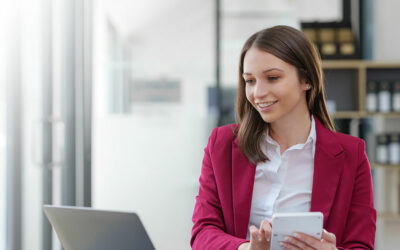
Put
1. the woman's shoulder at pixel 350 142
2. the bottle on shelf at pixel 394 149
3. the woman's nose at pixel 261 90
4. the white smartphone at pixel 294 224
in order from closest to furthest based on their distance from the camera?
1. the white smartphone at pixel 294 224
2. the woman's nose at pixel 261 90
3. the woman's shoulder at pixel 350 142
4. the bottle on shelf at pixel 394 149

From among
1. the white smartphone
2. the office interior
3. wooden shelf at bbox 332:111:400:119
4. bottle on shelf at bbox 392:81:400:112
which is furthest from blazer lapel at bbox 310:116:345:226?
bottle on shelf at bbox 392:81:400:112

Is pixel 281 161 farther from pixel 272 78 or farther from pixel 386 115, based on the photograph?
pixel 386 115

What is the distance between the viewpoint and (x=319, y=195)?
1.27 metres

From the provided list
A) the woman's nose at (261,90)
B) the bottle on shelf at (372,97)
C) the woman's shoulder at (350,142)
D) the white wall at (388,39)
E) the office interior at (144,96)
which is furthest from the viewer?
the white wall at (388,39)

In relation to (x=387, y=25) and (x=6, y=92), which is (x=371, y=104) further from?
(x=6, y=92)

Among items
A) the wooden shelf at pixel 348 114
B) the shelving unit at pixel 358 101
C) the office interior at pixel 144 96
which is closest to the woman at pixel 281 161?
the office interior at pixel 144 96

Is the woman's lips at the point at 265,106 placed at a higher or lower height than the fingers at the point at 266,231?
higher

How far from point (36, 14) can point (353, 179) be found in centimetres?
205

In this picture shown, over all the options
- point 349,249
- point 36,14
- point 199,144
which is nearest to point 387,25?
point 199,144

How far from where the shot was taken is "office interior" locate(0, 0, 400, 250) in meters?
2.41

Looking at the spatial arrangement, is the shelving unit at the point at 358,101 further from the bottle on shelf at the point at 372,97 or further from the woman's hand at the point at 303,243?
the woman's hand at the point at 303,243

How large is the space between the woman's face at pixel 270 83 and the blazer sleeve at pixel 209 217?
230 millimetres

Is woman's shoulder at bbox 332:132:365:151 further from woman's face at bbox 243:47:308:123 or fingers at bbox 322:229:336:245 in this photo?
fingers at bbox 322:229:336:245

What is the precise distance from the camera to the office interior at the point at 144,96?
7.92 feet
